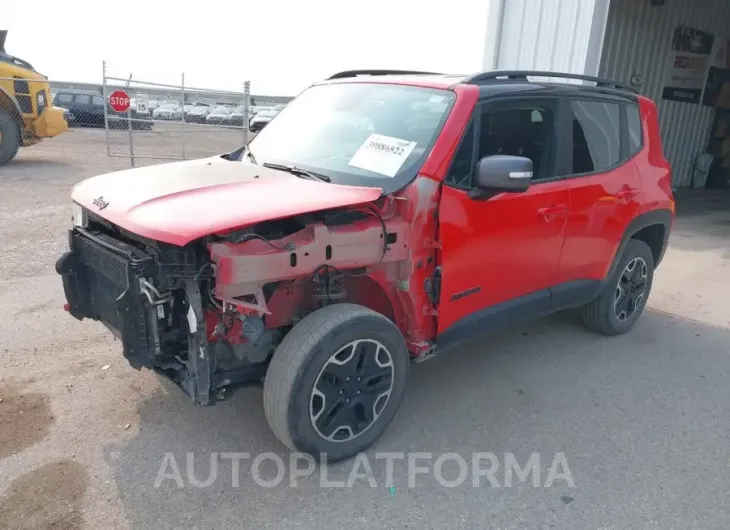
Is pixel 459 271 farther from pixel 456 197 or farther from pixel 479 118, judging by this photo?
pixel 479 118

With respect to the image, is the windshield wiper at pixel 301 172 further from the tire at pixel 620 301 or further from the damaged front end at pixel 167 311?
the tire at pixel 620 301

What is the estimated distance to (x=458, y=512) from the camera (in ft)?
9.09

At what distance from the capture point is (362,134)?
11.7ft

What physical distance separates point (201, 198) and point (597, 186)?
8.88 ft

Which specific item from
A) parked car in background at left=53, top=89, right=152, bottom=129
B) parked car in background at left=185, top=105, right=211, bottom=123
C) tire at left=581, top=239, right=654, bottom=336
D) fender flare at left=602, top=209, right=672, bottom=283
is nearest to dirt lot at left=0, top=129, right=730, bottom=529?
tire at left=581, top=239, right=654, bottom=336

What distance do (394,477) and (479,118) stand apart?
202 centimetres

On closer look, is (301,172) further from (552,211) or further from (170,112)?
(170,112)

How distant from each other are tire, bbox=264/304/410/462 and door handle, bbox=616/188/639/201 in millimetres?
2221

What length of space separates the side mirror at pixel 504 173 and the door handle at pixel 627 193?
1535mm

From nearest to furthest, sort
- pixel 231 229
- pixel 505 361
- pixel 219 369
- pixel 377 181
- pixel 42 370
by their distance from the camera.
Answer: pixel 231 229, pixel 219 369, pixel 377 181, pixel 42 370, pixel 505 361

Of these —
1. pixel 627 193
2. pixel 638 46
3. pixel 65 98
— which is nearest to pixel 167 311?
pixel 627 193

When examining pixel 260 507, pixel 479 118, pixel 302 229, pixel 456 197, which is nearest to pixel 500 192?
pixel 456 197

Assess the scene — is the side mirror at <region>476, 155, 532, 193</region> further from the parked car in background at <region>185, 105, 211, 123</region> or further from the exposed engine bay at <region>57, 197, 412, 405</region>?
the parked car in background at <region>185, 105, 211, 123</region>

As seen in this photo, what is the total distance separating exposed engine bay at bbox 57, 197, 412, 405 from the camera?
2633 mm
